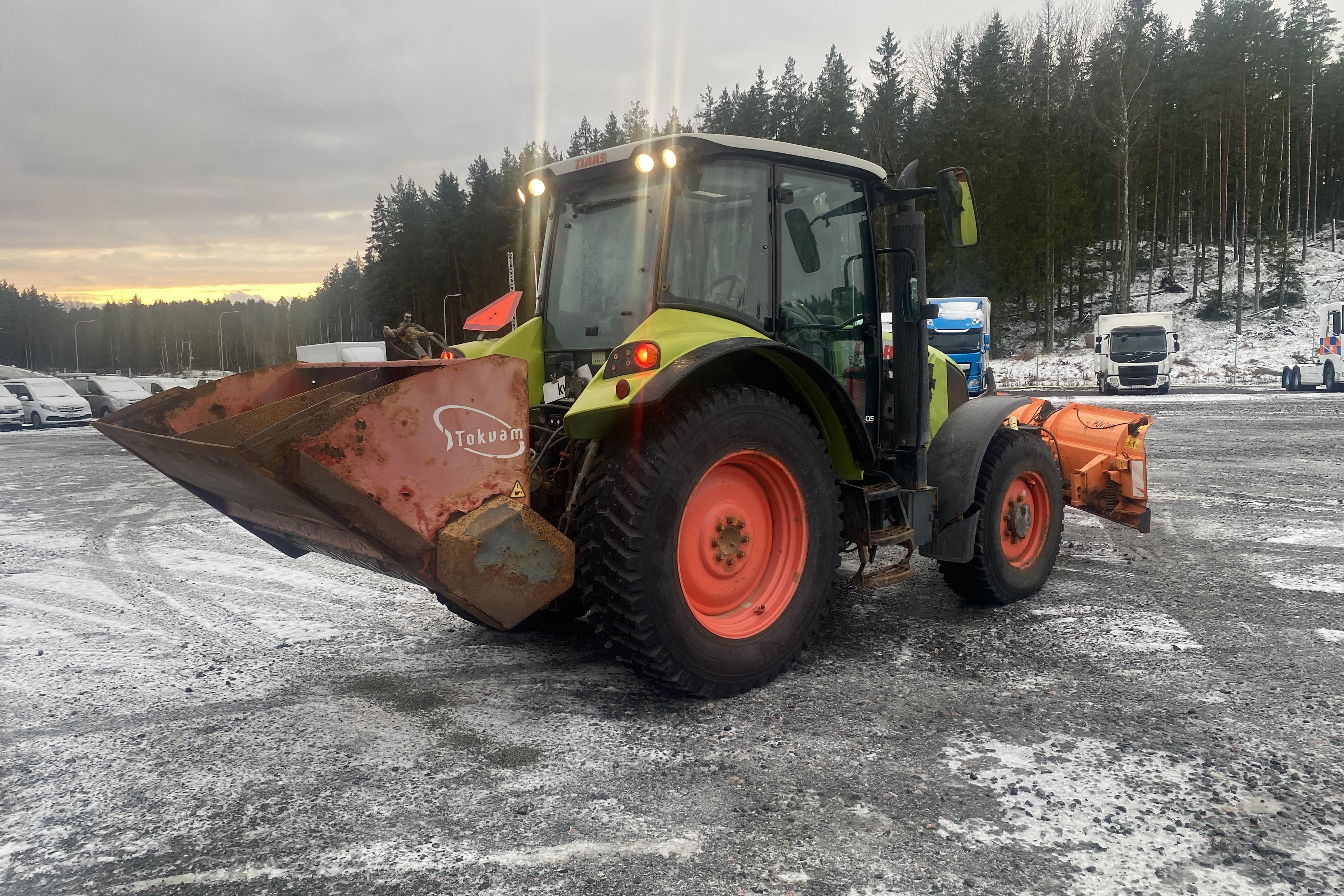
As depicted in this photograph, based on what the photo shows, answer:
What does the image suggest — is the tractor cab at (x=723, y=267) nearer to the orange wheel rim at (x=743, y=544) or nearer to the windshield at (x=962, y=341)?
the orange wheel rim at (x=743, y=544)

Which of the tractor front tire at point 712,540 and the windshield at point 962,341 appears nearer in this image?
the tractor front tire at point 712,540

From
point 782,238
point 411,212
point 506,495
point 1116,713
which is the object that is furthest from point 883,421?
point 411,212

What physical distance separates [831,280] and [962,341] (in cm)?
1942

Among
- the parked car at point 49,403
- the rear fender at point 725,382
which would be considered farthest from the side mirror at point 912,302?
the parked car at point 49,403

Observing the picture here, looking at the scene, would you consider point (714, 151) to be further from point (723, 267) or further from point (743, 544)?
point (743, 544)

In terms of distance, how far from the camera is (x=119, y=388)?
90.2 feet

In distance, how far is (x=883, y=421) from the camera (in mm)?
4570

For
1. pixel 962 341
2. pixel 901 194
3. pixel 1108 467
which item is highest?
pixel 962 341

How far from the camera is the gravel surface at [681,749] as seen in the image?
2.49 metres

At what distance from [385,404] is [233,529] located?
6.23 metres

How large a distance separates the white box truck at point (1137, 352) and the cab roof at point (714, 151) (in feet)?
78.9

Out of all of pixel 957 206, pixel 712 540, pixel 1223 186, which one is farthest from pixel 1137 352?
pixel 712 540

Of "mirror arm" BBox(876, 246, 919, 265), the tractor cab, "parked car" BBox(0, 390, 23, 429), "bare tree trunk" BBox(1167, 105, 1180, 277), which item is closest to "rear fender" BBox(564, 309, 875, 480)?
the tractor cab

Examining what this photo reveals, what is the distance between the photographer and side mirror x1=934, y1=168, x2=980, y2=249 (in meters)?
4.00
